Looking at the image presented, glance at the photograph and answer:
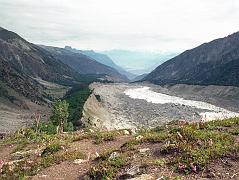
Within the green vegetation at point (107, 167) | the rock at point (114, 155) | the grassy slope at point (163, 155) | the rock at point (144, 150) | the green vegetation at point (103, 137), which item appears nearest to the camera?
the grassy slope at point (163, 155)

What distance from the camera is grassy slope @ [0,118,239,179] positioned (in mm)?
19859

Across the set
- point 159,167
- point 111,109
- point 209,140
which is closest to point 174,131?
point 209,140

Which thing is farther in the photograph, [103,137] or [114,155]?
[103,137]

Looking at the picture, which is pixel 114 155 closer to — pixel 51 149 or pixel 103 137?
pixel 51 149

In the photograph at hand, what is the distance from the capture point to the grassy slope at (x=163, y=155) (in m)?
19.9

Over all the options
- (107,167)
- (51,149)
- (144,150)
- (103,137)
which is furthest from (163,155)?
(51,149)

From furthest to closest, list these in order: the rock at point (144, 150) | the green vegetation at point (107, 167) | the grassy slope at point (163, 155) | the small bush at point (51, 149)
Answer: the small bush at point (51, 149), the rock at point (144, 150), the green vegetation at point (107, 167), the grassy slope at point (163, 155)

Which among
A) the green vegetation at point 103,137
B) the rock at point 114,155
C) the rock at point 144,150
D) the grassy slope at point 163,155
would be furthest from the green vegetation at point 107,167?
the green vegetation at point 103,137

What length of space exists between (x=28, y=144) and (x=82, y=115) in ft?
298

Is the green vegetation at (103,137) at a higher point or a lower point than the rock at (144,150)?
lower

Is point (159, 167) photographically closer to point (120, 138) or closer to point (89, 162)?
point (89, 162)

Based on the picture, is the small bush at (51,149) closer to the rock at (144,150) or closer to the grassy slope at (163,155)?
the grassy slope at (163,155)

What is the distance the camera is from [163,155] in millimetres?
21984

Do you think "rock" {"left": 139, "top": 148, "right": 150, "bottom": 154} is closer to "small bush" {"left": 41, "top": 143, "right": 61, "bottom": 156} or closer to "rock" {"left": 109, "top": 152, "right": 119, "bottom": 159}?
"rock" {"left": 109, "top": 152, "right": 119, "bottom": 159}
